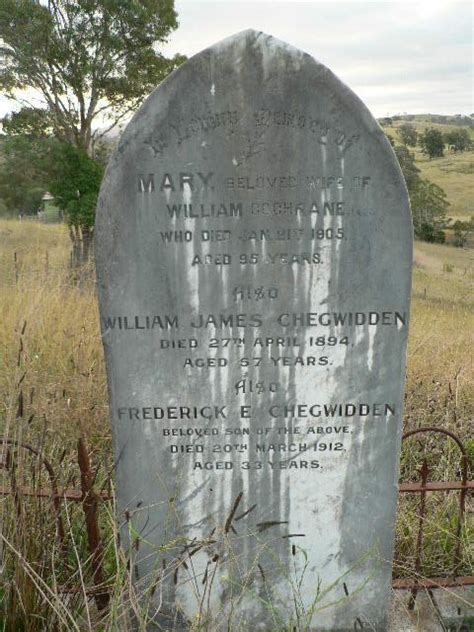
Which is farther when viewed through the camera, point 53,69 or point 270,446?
point 53,69

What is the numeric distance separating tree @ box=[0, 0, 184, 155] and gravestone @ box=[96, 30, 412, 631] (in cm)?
1141

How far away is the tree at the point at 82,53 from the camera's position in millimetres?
11922

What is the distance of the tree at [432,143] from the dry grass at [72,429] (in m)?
45.0

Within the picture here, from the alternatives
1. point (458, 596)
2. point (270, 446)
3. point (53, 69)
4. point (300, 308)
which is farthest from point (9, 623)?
point (53, 69)

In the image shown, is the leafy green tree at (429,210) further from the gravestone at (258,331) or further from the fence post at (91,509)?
the fence post at (91,509)

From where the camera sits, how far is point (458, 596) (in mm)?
2453

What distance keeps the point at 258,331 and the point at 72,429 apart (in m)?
2.20

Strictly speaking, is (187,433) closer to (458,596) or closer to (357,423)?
(357,423)

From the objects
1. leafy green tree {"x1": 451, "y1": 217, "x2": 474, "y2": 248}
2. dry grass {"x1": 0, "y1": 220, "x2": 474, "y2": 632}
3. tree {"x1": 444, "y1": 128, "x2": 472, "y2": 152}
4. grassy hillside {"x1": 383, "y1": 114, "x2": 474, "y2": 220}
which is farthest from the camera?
Answer: tree {"x1": 444, "y1": 128, "x2": 472, "y2": 152}

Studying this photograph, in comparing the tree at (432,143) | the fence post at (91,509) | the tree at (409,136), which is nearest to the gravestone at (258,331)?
the fence post at (91,509)

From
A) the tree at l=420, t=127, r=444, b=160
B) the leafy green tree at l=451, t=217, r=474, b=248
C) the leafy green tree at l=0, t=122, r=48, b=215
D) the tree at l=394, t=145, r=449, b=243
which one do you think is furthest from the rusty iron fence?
the tree at l=420, t=127, r=444, b=160

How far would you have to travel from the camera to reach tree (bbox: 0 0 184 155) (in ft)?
39.1

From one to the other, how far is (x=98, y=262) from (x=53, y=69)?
12385 mm

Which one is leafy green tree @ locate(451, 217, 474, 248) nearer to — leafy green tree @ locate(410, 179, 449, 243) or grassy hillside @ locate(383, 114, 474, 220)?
leafy green tree @ locate(410, 179, 449, 243)
